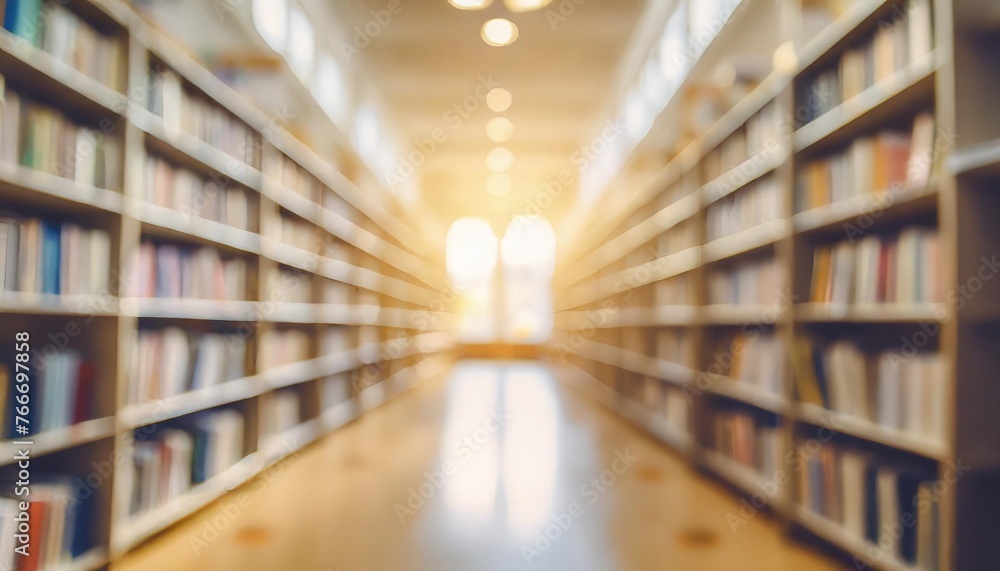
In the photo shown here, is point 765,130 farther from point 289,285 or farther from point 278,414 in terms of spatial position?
point 278,414

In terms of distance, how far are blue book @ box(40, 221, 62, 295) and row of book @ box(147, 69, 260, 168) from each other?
2.43 ft

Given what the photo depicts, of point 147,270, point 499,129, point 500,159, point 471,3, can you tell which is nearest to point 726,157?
point 471,3

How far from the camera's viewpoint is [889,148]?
2082 millimetres

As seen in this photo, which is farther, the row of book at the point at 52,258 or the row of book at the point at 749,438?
the row of book at the point at 749,438

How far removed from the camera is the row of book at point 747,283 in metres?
2.97

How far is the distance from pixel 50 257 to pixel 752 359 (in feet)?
9.32

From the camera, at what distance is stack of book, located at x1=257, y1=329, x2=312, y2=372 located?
3.75 meters

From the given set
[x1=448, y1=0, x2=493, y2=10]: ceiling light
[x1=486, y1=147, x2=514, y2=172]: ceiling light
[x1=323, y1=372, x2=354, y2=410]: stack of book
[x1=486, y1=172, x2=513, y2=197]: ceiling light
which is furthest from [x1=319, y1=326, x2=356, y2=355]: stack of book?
[x1=486, y1=172, x2=513, y2=197]: ceiling light

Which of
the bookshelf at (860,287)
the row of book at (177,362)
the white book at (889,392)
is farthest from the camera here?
the row of book at (177,362)

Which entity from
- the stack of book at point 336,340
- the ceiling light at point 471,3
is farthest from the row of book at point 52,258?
the ceiling light at point 471,3

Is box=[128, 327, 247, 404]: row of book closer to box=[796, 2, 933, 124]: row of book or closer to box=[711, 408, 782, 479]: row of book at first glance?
box=[711, 408, 782, 479]: row of book

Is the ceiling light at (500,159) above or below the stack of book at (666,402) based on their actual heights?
above

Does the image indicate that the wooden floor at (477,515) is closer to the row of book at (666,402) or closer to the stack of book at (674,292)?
the row of book at (666,402)

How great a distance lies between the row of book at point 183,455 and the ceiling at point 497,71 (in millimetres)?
3669
